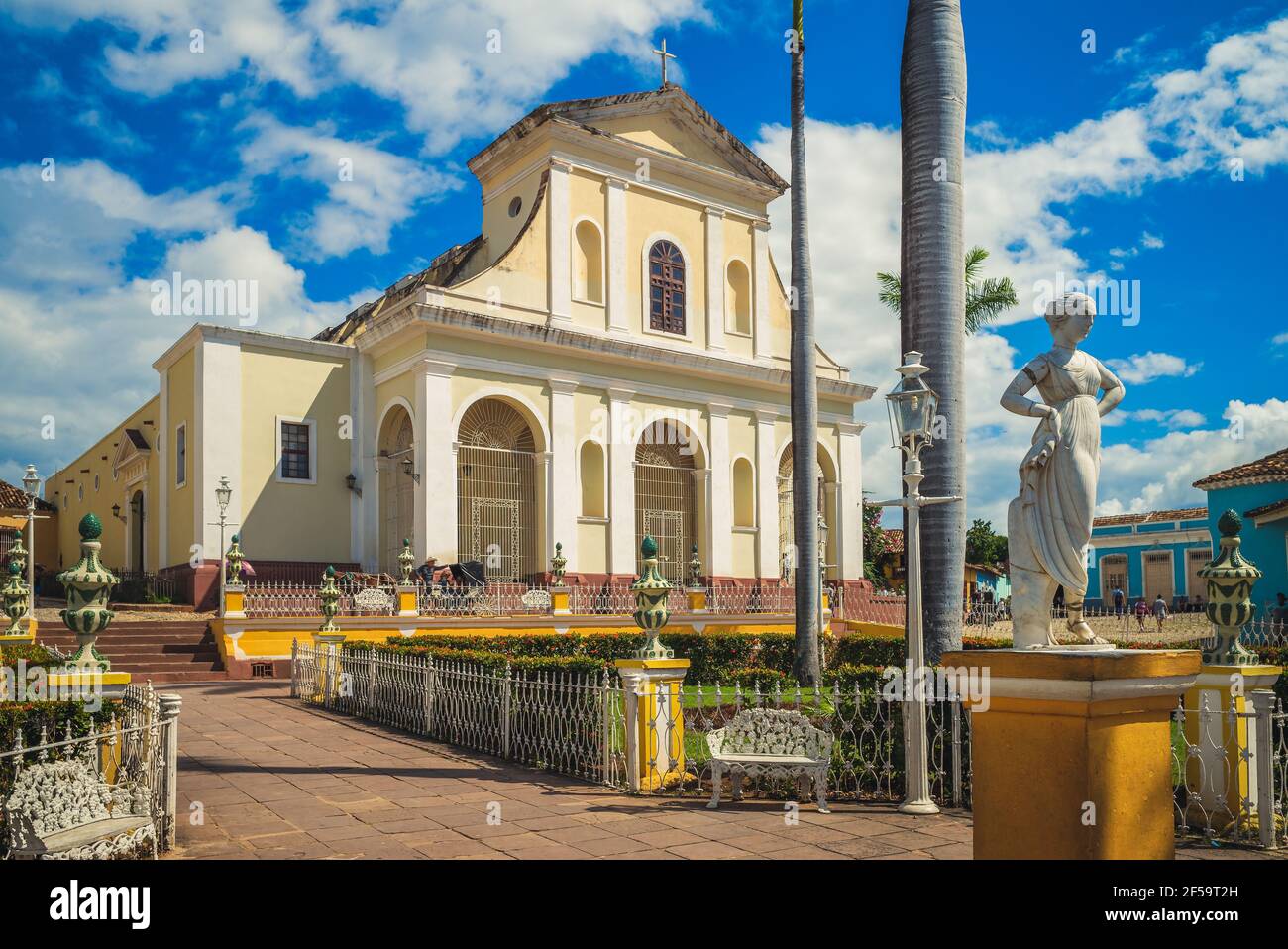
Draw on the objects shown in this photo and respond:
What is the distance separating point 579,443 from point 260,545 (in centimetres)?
720

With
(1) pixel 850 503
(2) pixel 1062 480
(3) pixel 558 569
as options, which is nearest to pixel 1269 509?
(1) pixel 850 503

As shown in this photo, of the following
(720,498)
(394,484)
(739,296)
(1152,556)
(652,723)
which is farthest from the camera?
(1152,556)

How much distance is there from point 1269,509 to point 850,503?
9.98 meters

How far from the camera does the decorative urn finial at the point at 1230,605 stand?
730 cm

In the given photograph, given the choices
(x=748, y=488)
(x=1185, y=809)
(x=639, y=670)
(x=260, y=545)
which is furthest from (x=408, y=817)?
(x=748, y=488)

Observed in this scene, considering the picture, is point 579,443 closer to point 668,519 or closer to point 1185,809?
point 668,519

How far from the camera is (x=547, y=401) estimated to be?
934 inches

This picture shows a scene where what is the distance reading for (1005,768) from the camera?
392cm

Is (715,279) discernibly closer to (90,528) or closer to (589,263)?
(589,263)

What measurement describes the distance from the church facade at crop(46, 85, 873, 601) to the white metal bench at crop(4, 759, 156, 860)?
15.7 meters

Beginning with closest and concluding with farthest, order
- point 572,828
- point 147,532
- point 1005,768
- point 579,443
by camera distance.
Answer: point 1005,768 → point 572,828 → point 579,443 → point 147,532

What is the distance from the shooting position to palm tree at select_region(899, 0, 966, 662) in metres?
8.94

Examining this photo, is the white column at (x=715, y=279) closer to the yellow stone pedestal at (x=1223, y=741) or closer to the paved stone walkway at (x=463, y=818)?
the paved stone walkway at (x=463, y=818)

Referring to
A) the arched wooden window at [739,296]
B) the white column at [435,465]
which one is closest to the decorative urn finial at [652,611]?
the white column at [435,465]
